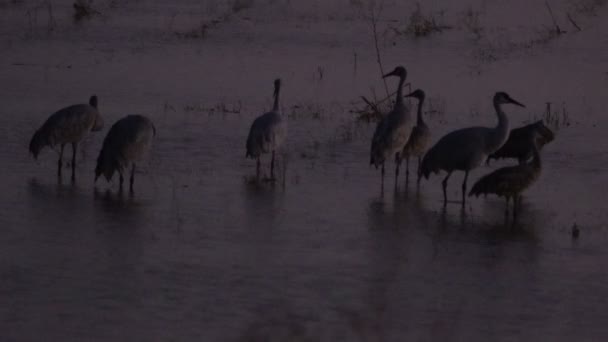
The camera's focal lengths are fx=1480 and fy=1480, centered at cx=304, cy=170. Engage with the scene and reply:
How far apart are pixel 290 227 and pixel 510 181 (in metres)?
1.95

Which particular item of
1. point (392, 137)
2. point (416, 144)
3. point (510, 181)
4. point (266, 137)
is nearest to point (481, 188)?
point (510, 181)

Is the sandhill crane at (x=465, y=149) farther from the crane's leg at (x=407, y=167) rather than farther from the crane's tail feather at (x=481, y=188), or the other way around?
the crane's leg at (x=407, y=167)

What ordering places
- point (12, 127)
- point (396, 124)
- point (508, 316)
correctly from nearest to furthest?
point (508, 316)
point (396, 124)
point (12, 127)

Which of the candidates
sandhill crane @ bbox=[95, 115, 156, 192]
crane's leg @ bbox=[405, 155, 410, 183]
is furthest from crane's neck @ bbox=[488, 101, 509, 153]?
sandhill crane @ bbox=[95, 115, 156, 192]

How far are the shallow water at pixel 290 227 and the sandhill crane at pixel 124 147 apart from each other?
21 centimetres

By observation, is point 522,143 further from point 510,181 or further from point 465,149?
point 510,181

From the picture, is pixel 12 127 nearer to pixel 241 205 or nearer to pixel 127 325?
pixel 241 205

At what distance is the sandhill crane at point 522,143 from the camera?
14.2 metres

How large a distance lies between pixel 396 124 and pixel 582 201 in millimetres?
2198

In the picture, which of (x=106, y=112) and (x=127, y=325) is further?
(x=106, y=112)

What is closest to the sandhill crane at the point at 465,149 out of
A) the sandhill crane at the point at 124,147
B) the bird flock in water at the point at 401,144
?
the bird flock in water at the point at 401,144

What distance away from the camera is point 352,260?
1031 centimetres

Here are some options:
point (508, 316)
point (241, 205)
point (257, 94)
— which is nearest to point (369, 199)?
point (241, 205)

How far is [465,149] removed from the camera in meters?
13.2
